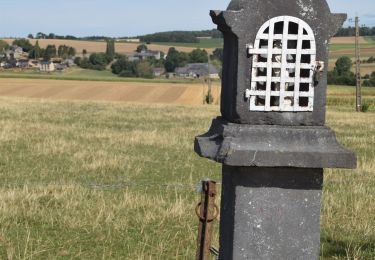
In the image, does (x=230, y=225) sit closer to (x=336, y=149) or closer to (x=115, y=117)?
(x=336, y=149)

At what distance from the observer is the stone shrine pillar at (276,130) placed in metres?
3.86

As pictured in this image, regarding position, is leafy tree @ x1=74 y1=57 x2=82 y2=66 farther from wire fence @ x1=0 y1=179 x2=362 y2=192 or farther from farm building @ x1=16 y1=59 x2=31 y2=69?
wire fence @ x1=0 y1=179 x2=362 y2=192

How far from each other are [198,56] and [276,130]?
119 meters

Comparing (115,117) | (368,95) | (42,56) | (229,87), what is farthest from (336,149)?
(42,56)

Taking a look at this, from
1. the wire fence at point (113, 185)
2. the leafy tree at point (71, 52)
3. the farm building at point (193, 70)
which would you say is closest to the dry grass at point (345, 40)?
the farm building at point (193, 70)

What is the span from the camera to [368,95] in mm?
69500

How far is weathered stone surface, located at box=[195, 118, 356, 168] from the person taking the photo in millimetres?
3801

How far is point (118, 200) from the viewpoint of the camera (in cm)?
879

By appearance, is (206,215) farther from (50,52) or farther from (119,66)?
(50,52)

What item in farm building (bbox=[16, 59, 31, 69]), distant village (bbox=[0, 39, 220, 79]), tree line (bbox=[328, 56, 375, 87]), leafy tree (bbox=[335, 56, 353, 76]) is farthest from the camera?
farm building (bbox=[16, 59, 31, 69])

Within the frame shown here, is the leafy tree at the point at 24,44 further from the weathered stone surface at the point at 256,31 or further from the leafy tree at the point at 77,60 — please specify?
the weathered stone surface at the point at 256,31

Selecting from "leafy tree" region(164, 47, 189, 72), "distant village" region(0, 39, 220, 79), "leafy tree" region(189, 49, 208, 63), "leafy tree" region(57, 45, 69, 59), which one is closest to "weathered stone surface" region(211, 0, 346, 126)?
"distant village" region(0, 39, 220, 79)

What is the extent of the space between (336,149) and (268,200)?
57cm

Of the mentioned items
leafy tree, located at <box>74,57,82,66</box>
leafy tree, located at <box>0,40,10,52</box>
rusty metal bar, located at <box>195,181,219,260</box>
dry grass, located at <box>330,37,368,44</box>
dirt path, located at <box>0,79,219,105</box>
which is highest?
dry grass, located at <box>330,37,368,44</box>
